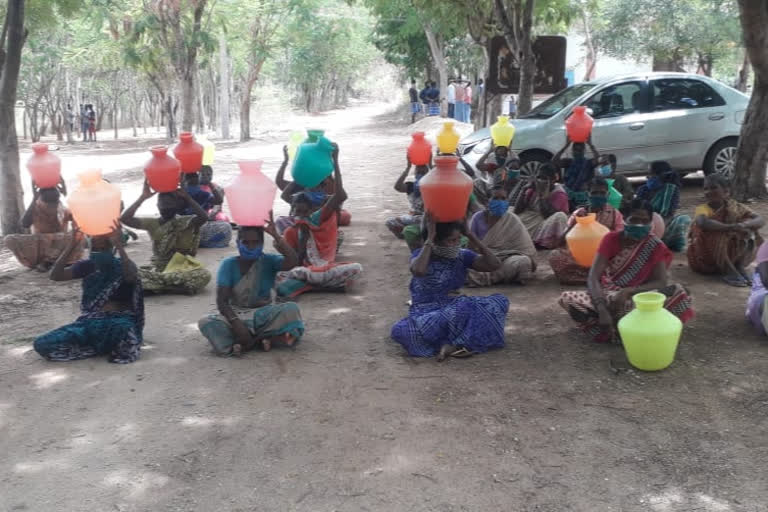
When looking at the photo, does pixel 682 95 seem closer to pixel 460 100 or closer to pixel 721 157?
pixel 721 157

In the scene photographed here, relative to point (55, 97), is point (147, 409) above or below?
below

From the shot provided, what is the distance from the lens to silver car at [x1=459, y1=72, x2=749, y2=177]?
30.6ft

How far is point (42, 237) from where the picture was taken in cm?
680

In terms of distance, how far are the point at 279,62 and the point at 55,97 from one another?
22.9m

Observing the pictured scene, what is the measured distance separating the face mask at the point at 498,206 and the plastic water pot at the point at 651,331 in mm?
1870

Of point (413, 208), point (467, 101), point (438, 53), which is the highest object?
point (438, 53)

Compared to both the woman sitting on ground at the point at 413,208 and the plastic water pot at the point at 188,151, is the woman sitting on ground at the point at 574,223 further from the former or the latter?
the plastic water pot at the point at 188,151

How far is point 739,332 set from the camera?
4.66 meters

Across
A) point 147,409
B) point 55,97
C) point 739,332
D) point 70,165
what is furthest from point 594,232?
point 55,97

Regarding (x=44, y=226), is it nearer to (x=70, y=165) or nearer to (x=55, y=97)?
(x=70, y=165)

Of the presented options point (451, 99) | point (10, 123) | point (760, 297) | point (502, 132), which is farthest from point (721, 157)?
point (451, 99)

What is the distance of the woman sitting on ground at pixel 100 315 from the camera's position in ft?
14.4

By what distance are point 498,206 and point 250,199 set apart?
86.2 inches

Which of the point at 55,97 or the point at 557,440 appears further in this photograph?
the point at 55,97
